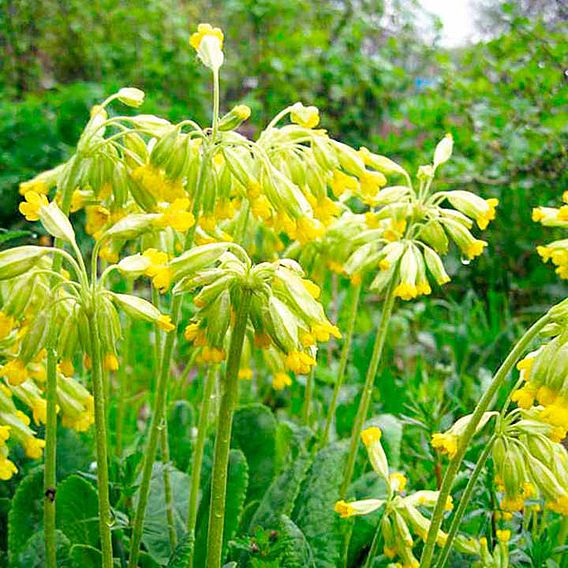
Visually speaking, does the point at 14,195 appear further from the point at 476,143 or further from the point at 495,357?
the point at 495,357

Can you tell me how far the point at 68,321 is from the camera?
1234 mm

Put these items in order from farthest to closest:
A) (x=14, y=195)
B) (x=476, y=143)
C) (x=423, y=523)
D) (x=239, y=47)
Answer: (x=239, y=47) < (x=14, y=195) < (x=476, y=143) < (x=423, y=523)

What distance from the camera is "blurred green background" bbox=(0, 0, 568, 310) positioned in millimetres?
3568

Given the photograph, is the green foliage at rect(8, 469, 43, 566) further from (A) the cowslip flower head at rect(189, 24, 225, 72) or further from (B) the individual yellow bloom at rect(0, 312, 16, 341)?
(A) the cowslip flower head at rect(189, 24, 225, 72)

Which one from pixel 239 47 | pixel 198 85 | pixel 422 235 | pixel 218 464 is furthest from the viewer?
pixel 239 47

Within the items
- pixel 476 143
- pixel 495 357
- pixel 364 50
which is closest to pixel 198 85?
pixel 364 50

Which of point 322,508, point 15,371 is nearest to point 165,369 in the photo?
point 15,371

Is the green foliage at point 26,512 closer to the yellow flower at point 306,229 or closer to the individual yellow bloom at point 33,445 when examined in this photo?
the individual yellow bloom at point 33,445

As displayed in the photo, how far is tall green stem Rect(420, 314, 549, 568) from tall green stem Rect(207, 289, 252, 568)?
314 millimetres

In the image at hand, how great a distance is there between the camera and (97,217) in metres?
1.54

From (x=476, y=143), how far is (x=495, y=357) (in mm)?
1168

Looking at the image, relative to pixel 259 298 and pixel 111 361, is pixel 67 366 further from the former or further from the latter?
pixel 259 298

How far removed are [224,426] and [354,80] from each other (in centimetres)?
466

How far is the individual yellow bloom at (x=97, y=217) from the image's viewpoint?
1.53 m
